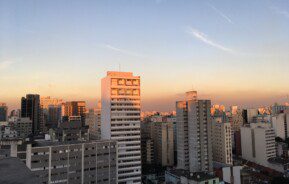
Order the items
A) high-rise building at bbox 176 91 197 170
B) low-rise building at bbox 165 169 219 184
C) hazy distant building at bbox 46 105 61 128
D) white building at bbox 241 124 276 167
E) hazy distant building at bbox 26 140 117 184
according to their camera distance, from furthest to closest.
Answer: hazy distant building at bbox 46 105 61 128, white building at bbox 241 124 276 167, high-rise building at bbox 176 91 197 170, low-rise building at bbox 165 169 219 184, hazy distant building at bbox 26 140 117 184

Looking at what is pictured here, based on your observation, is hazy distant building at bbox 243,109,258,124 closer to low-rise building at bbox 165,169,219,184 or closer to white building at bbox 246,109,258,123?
white building at bbox 246,109,258,123

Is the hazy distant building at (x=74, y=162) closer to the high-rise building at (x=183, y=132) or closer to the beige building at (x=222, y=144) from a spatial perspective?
→ the high-rise building at (x=183, y=132)

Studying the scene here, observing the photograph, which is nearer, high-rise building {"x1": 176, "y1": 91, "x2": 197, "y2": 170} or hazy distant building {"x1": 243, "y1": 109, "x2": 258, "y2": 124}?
high-rise building {"x1": 176, "y1": 91, "x2": 197, "y2": 170}

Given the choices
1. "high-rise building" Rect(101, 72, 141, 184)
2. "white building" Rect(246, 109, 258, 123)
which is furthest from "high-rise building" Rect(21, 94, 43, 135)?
"white building" Rect(246, 109, 258, 123)

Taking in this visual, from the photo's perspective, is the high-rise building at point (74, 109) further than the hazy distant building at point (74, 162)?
Yes

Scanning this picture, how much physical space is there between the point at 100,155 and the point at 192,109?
30.0 meters

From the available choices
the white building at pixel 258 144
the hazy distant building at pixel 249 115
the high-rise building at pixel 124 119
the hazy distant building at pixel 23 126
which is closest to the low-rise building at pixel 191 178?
the high-rise building at pixel 124 119

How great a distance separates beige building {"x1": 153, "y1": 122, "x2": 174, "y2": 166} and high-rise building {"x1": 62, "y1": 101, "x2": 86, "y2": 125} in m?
85.0

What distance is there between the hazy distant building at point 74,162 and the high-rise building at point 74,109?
119320 mm

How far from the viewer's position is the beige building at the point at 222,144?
232ft

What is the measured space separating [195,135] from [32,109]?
96.6 m

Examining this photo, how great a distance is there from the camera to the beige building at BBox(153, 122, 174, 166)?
8144 cm

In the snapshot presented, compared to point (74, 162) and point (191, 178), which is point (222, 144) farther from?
point (74, 162)

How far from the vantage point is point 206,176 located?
155 feet
